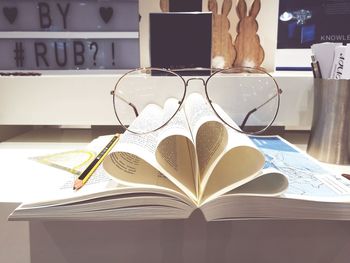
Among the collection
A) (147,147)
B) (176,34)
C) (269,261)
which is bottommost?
(269,261)

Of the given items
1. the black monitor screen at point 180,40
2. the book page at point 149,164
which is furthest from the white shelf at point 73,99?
the book page at point 149,164

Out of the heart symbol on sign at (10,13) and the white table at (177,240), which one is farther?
the heart symbol on sign at (10,13)

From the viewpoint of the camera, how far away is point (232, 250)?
341 mm

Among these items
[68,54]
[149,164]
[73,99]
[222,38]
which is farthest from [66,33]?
[149,164]

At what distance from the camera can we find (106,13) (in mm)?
721

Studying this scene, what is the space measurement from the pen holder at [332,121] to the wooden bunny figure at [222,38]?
286 millimetres

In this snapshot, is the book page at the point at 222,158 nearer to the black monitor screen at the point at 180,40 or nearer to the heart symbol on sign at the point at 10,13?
the black monitor screen at the point at 180,40

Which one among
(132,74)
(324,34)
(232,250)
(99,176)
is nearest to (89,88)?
(132,74)

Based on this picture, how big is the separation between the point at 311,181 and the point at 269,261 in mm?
96

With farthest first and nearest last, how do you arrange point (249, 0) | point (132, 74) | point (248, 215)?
1. point (249, 0)
2. point (132, 74)
3. point (248, 215)

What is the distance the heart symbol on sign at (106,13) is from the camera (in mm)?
718

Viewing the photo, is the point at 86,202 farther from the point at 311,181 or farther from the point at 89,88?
the point at 89,88

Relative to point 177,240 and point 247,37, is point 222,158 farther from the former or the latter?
point 247,37

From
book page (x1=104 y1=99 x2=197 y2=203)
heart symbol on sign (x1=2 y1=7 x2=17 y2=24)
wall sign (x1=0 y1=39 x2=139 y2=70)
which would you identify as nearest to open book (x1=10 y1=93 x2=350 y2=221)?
book page (x1=104 y1=99 x2=197 y2=203)
